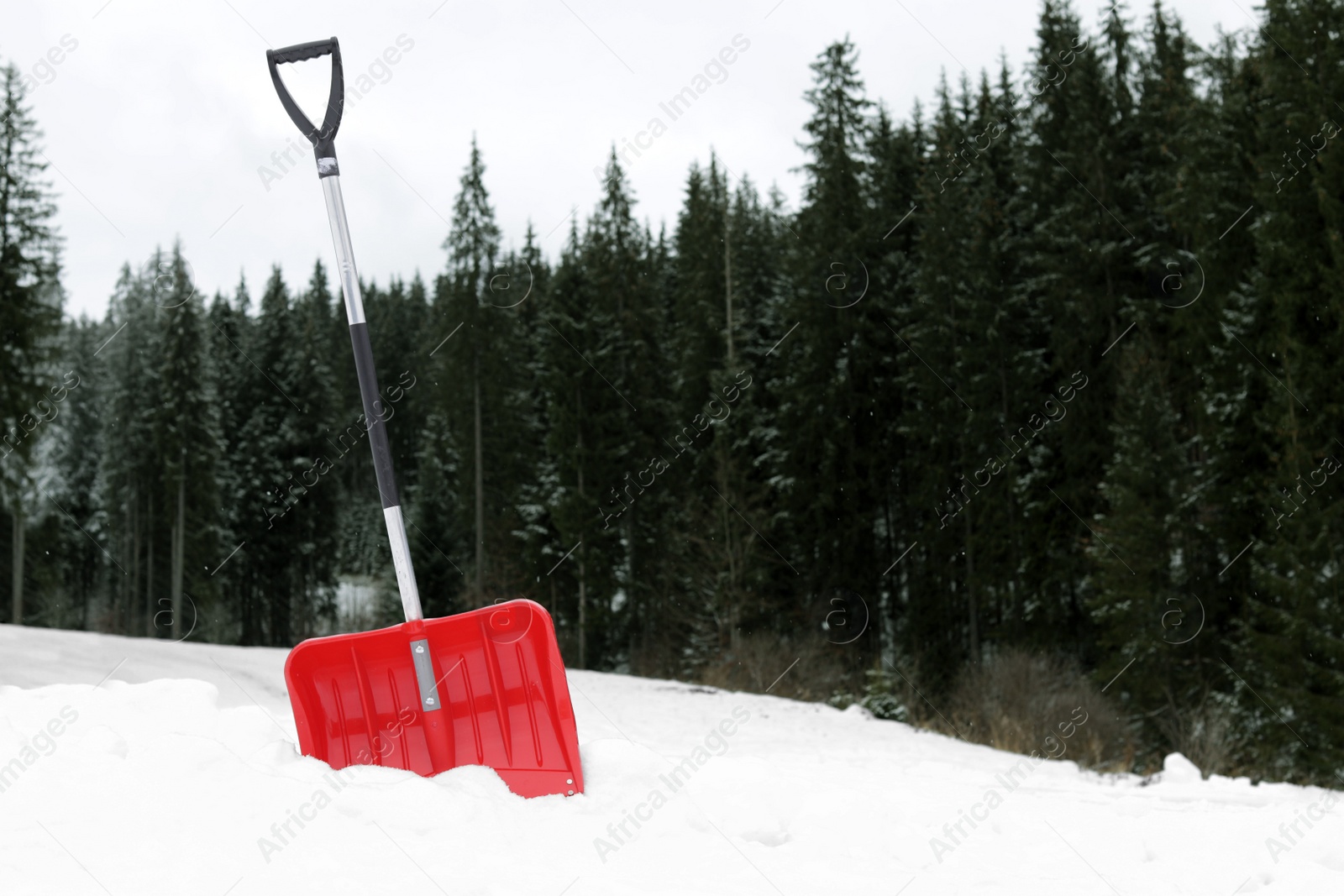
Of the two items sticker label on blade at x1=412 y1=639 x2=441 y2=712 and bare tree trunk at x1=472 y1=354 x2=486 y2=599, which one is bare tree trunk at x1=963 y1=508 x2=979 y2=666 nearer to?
bare tree trunk at x1=472 y1=354 x2=486 y2=599

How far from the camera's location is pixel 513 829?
390 centimetres

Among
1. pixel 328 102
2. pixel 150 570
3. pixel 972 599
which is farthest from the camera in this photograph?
pixel 150 570

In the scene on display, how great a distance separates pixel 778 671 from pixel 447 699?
14635mm

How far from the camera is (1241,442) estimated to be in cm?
1945

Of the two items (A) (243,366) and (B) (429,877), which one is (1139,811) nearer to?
(B) (429,877)

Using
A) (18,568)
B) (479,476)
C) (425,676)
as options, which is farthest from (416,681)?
(18,568)

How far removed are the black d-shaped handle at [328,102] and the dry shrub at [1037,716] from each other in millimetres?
9943

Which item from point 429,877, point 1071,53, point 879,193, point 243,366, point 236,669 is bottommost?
point 236,669

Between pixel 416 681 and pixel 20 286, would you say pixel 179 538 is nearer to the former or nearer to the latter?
pixel 20 286

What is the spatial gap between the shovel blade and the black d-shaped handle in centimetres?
217

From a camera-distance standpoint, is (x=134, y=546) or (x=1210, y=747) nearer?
(x=1210, y=747)

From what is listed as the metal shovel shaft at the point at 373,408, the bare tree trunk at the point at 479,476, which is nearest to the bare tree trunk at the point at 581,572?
the bare tree trunk at the point at 479,476

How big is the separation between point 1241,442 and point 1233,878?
58.4ft

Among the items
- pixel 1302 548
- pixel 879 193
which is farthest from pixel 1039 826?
pixel 879 193
